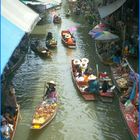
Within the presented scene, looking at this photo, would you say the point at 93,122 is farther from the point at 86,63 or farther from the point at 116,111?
the point at 86,63

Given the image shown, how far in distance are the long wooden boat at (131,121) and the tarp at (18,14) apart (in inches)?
239

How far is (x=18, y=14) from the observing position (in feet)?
65.5

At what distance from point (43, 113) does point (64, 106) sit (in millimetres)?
2094

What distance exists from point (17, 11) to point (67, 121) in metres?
6.88

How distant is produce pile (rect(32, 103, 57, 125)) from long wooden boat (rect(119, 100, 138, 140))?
10.0 feet

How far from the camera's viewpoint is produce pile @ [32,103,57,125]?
15.8 meters

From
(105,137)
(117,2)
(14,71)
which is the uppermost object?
(117,2)

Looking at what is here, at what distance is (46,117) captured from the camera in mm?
16156

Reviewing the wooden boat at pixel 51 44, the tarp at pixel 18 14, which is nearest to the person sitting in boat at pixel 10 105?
the tarp at pixel 18 14

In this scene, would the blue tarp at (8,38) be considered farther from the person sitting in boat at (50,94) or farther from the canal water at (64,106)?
the canal water at (64,106)

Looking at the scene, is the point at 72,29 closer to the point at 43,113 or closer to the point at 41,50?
the point at 41,50

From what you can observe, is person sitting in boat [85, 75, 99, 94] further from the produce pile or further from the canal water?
the produce pile

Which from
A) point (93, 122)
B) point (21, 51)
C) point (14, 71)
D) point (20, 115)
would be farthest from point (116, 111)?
point (21, 51)

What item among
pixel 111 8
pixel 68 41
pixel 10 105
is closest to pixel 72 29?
pixel 68 41
